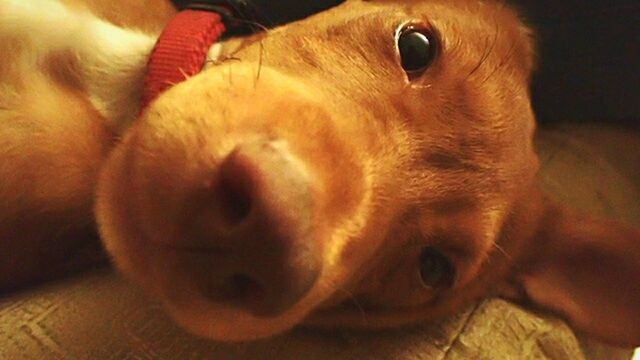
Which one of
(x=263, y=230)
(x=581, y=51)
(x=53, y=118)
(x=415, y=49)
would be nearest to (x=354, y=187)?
(x=263, y=230)

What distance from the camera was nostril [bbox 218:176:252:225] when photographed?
106 cm

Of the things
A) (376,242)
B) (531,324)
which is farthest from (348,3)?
(531,324)

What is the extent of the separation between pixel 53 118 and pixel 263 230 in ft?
2.49

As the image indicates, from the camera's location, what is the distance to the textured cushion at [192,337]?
1.43 metres

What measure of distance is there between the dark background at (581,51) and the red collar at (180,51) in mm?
504

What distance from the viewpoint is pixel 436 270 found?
1.87 meters

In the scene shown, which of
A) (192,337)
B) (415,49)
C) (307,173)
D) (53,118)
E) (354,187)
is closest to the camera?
(307,173)

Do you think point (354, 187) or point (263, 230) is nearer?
point (263, 230)

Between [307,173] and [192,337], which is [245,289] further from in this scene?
[192,337]

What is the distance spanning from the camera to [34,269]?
5.27ft

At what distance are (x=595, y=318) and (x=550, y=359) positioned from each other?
225 millimetres

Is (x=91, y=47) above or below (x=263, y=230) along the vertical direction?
below

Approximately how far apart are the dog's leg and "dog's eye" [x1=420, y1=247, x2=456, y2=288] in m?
0.69

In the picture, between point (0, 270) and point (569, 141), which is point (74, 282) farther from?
point (569, 141)
